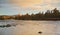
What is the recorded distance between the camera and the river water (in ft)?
6.12

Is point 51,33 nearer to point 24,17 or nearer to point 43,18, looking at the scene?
point 43,18

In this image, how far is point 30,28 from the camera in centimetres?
192

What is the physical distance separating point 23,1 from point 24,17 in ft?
0.80

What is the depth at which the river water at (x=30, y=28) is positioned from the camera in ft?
6.12

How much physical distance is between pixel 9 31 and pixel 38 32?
1.41ft

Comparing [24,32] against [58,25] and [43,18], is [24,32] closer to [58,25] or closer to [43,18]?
[43,18]

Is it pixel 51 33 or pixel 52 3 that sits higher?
pixel 52 3

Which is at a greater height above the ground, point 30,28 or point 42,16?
point 42,16

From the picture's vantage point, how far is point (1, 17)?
6.58ft

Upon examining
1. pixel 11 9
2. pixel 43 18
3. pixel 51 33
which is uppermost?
pixel 11 9

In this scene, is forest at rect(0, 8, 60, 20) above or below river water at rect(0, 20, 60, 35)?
above

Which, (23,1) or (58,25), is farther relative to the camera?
(23,1)

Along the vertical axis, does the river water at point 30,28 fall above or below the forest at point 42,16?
below

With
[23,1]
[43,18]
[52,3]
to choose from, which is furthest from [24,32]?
[52,3]
